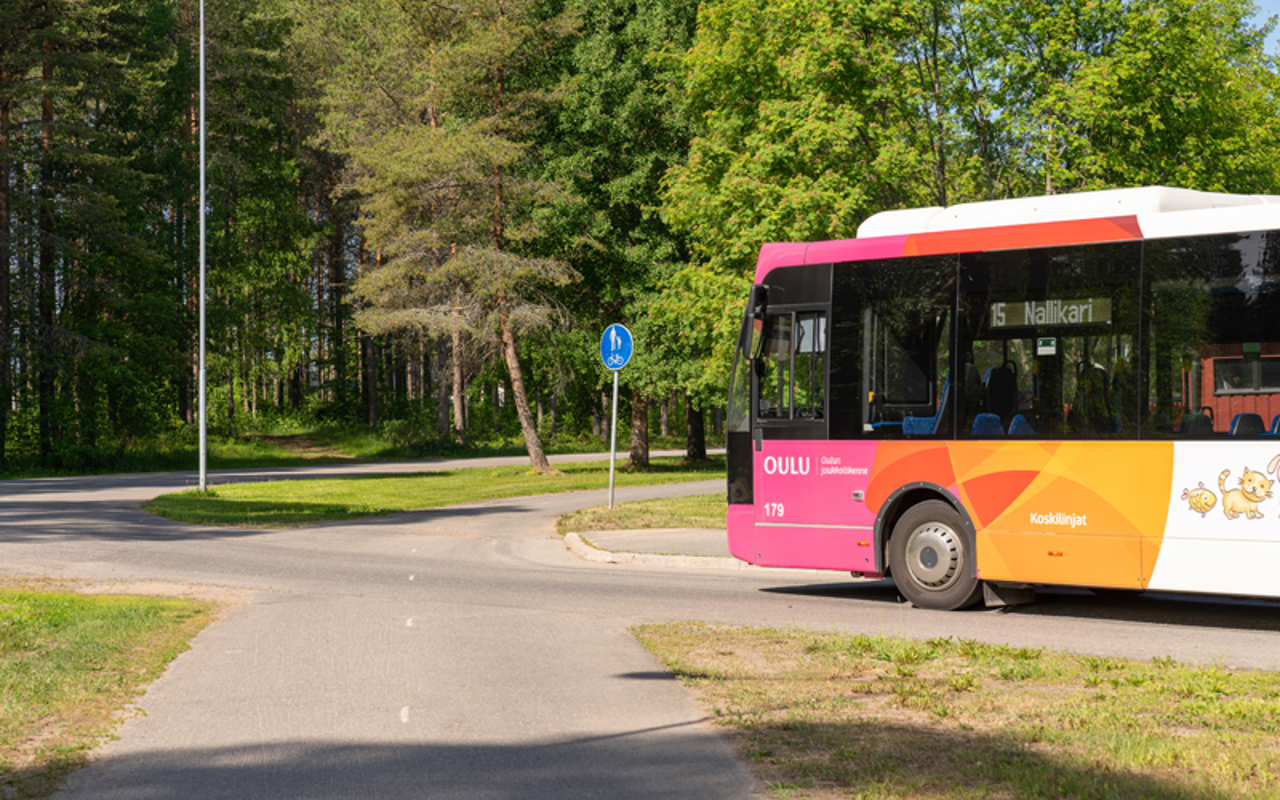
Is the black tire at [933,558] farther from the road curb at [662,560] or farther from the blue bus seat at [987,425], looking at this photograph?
the road curb at [662,560]

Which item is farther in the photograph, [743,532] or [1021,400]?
[743,532]

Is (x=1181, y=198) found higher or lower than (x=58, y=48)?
lower

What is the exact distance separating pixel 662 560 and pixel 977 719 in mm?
9662

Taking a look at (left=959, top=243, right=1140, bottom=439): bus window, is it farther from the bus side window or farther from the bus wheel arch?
the bus side window

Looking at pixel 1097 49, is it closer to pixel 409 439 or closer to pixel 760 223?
pixel 760 223

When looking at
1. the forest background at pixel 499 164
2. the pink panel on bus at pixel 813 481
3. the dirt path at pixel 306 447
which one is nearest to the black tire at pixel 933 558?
the pink panel on bus at pixel 813 481

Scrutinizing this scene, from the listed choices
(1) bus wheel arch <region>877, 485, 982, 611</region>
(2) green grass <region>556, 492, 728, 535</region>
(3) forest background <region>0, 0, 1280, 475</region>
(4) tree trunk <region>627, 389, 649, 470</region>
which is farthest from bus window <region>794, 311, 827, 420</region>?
(4) tree trunk <region>627, 389, 649, 470</region>

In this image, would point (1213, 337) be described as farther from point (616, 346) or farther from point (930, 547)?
point (616, 346)

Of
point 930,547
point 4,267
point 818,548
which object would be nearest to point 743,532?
point 818,548

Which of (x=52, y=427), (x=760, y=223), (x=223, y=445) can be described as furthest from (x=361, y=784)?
(x=223, y=445)

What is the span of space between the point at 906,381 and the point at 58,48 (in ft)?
130

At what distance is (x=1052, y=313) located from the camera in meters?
11.4

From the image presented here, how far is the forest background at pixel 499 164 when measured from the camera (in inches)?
819

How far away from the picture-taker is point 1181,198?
11148 mm
